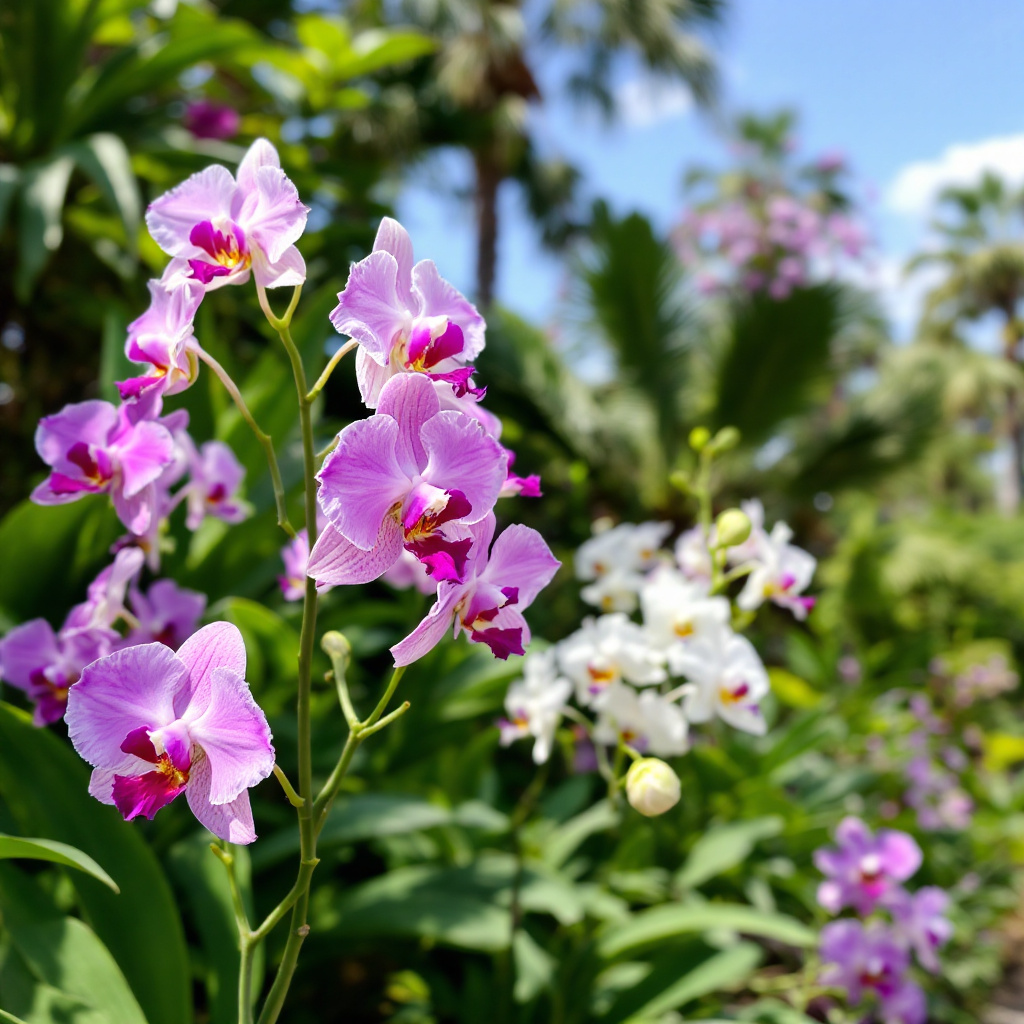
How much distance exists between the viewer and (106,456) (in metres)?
0.70

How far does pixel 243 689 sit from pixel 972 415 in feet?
63.1

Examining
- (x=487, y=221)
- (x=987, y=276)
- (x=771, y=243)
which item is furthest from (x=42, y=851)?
(x=987, y=276)

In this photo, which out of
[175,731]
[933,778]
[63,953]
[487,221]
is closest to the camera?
[175,731]

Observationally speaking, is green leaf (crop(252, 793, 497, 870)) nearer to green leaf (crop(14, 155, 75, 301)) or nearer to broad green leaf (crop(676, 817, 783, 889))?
broad green leaf (crop(676, 817, 783, 889))

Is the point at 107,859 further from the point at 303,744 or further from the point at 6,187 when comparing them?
the point at 6,187

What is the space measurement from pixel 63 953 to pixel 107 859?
3.6 inches

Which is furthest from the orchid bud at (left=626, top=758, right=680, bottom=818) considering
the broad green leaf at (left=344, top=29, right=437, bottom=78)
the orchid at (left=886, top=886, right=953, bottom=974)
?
the broad green leaf at (left=344, top=29, right=437, bottom=78)

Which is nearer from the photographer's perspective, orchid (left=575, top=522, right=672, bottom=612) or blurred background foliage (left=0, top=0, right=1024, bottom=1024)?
blurred background foliage (left=0, top=0, right=1024, bottom=1024)

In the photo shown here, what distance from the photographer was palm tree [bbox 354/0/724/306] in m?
5.59

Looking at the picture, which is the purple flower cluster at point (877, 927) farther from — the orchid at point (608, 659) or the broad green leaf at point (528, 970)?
the orchid at point (608, 659)

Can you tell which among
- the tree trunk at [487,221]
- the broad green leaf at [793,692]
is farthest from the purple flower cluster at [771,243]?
the broad green leaf at [793,692]

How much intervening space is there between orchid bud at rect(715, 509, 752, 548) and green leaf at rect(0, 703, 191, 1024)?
72cm

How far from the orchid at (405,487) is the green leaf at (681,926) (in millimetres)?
912

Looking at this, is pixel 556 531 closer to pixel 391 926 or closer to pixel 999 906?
pixel 999 906
